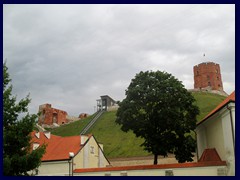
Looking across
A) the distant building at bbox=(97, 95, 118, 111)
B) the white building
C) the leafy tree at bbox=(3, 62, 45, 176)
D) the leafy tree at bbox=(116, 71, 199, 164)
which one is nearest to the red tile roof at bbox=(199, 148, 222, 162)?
the white building

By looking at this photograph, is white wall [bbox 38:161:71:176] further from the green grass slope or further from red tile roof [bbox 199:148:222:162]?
the green grass slope

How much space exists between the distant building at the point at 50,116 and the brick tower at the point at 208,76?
47629 mm

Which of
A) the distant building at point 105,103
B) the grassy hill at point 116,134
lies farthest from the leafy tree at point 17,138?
the distant building at point 105,103

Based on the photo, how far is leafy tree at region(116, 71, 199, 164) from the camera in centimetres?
2902

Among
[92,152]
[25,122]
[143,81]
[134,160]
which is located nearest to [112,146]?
[134,160]

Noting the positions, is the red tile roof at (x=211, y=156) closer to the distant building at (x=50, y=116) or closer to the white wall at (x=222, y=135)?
the white wall at (x=222, y=135)

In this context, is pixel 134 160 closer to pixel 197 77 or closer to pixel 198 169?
pixel 198 169

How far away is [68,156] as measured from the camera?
33.5m

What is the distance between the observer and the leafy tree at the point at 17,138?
20312 mm

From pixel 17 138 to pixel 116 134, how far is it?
45430 millimetres

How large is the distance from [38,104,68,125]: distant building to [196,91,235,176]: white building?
79070 mm

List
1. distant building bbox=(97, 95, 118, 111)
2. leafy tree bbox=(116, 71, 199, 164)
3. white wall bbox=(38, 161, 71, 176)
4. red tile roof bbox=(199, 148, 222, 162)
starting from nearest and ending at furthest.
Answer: red tile roof bbox=(199, 148, 222, 162) → leafy tree bbox=(116, 71, 199, 164) → white wall bbox=(38, 161, 71, 176) → distant building bbox=(97, 95, 118, 111)

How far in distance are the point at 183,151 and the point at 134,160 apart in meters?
19.9

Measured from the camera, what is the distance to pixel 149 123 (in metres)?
29.5
